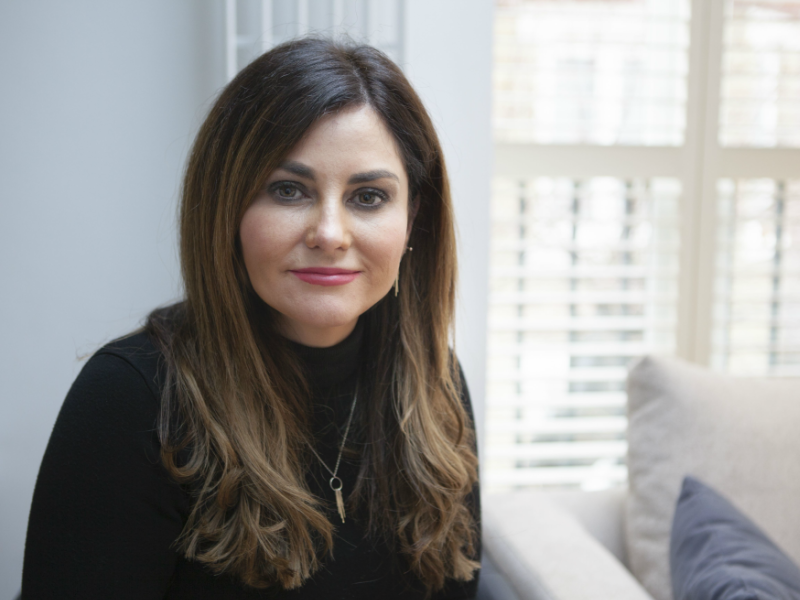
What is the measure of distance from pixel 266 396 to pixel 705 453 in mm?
917

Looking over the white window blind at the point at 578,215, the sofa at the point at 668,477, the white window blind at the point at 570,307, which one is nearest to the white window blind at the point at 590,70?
the white window blind at the point at 578,215

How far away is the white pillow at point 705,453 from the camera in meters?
1.27

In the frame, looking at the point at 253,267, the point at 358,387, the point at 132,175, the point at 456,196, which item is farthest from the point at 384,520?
the point at 132,175

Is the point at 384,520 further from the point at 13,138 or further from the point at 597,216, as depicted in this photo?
the point at 597,216

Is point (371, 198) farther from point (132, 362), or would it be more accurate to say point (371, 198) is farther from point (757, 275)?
point (757, 275)

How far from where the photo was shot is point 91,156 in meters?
1.38

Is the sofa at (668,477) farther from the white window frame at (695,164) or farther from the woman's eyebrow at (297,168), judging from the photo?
the woman's eyebrow at (297,168)

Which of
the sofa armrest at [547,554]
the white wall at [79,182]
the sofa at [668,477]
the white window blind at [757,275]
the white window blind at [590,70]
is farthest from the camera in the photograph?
the white window blind at [757,275]

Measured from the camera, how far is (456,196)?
148 cm

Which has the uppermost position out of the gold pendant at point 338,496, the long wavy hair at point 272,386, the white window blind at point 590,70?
the white window blind at point 590,70

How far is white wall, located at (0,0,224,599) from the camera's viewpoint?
1347 mm

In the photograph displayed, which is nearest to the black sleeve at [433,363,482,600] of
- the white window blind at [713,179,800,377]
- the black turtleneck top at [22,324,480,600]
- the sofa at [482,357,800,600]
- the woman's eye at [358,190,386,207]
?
the sofa at [482,357,800,600]

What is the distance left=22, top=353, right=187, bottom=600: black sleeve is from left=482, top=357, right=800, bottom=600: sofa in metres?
0.60

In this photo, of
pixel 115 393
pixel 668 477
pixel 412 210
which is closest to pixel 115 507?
pixel 115 393
